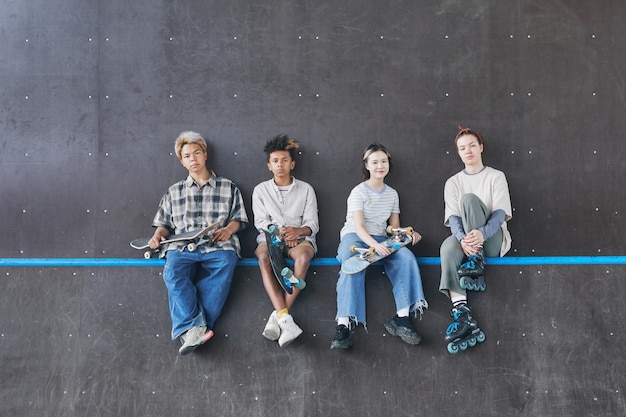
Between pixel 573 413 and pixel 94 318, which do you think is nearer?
pixel 573 413

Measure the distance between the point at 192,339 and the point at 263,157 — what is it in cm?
105

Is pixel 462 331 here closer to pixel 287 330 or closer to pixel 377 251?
pixel 377 251

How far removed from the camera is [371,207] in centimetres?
303

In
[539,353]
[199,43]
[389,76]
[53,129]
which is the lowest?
[539,353]

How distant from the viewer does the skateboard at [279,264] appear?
2837 mm

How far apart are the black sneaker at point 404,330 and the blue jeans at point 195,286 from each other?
2.74 ft

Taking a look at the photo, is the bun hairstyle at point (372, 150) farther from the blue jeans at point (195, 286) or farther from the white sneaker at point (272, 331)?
the white sneaker at point (272, 331)

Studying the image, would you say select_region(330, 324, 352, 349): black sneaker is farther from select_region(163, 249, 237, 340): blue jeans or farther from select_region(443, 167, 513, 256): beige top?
select_region(443, 167, 513, 256): beige top

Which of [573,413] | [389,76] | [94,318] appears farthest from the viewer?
[389,76]

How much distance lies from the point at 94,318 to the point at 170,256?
0.54 m

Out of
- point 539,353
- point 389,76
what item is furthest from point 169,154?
point 539,353

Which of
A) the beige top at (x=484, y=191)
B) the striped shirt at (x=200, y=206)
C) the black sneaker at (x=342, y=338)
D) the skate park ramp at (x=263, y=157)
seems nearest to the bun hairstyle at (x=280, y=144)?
the skate park ramp at (x=263, y=157)

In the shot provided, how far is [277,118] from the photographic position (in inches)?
129

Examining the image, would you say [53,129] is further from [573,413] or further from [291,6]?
[573,413]
